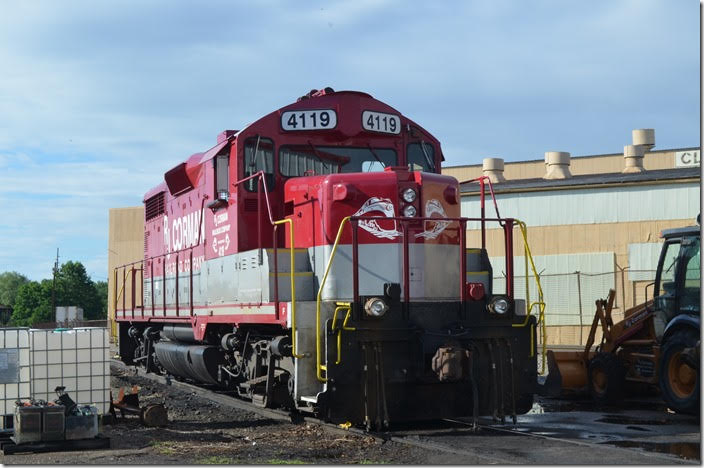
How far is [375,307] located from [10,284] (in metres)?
127

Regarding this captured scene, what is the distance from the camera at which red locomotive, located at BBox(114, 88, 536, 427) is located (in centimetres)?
955

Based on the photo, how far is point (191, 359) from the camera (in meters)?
13.7

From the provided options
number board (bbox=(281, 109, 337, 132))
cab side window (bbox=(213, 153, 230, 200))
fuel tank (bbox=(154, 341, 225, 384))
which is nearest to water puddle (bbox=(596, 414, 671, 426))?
number board (bbox=(281, 109, 337, 132))

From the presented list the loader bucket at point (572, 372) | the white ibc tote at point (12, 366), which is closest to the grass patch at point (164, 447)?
the white ibc tote at point (12, 366)

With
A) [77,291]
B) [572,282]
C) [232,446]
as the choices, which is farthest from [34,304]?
[232,446]

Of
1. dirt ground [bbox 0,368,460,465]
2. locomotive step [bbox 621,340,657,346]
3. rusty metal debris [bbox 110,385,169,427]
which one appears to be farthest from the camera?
locomotive step [bbox 621,340,657,346]

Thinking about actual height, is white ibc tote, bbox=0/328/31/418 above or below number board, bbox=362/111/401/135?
below

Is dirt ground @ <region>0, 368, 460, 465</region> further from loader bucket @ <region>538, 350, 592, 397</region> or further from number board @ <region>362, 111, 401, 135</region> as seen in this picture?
loader bucket @ <region>538, 350, 592, 397</region>

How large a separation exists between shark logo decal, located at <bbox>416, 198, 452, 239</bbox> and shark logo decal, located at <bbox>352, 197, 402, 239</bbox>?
33 cm

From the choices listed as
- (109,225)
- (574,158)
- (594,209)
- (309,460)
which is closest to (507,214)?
(594,209)

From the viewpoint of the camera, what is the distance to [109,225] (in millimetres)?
54500

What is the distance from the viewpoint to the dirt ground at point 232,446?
26.7 ft

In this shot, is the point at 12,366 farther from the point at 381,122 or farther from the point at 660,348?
the point at 660,348

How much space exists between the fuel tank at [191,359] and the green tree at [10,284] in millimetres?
103203
